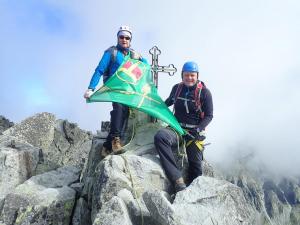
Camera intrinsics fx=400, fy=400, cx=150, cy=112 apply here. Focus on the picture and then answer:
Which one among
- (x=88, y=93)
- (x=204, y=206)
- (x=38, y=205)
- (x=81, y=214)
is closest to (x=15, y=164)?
(x=38, y=205)

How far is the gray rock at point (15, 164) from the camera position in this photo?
1423 cm

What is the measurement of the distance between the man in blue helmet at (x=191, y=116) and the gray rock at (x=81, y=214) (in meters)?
2.96

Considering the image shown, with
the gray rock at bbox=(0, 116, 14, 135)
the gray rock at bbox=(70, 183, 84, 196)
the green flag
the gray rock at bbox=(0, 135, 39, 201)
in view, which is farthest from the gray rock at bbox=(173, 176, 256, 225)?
the gray rock at bbox=(0, 116, 14, 135)

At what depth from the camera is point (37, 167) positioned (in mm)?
15766

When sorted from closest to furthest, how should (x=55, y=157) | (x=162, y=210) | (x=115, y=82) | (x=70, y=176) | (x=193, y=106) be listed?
(x=162, y=210) → (x=193, y=106) → (x=115, y=82) → (x=70, y=176) → (x=55, y=157)

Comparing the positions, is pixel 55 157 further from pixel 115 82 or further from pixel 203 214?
pixel 203 214

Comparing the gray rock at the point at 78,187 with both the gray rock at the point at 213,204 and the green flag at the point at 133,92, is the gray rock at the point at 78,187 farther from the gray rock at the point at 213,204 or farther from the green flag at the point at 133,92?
the gray rock at the point at 213,204

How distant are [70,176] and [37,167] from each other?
56.8 inches

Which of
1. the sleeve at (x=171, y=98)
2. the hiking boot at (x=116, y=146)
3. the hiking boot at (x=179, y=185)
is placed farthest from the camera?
the sleeve at (x=171, y=98)

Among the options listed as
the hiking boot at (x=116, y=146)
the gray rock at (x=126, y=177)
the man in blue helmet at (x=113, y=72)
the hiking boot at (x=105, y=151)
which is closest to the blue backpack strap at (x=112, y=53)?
the man in blue helmet at (x=113, y=72)

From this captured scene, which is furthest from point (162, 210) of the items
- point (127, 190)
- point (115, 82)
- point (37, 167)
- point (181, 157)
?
point (37, 167)

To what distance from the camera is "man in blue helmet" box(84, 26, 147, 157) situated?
13.7 meters

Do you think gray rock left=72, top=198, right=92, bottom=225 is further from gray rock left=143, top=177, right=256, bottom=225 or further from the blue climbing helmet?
the blue climbing helmet

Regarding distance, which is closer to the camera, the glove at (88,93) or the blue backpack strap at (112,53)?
the glove at (88,93)
